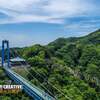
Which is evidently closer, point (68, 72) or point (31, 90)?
point (31, 90)

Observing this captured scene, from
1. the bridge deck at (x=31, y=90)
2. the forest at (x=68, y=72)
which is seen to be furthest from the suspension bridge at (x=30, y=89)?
the forest at (x=68, y=72)

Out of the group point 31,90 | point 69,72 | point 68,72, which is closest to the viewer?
point 31,90

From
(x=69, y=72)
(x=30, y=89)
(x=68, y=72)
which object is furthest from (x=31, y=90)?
(x=69, y=72)

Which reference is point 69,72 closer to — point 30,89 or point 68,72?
point 68,72

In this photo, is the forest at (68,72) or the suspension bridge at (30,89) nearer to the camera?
the suspension bridge at (30,89)

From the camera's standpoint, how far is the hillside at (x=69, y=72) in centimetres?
5178

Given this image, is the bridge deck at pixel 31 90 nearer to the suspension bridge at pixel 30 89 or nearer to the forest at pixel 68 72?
the suspension bridge at pixel 30 89

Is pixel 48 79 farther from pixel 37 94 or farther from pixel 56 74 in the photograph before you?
pixel 37 94

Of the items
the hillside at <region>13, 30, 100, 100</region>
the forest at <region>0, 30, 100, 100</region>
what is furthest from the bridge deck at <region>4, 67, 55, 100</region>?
the hillside at <region>13, 30, 100, 100</region>

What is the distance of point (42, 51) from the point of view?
7356cm

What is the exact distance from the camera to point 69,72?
62.7 metres

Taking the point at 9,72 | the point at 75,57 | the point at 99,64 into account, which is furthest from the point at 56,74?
the point at 75,57

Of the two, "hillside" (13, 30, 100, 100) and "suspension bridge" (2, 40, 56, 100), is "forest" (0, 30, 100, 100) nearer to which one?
"hillside" (13, 30, 100, 100)

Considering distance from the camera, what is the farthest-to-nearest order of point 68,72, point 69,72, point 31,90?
point 69,72, point 68,72, point 31,90
